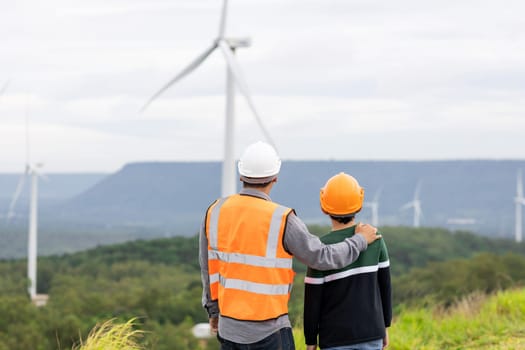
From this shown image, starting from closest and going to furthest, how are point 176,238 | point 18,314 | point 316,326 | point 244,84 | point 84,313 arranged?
1. point 316,326
2. point 244,84
3. point 18,314
4. point 84,313
5. point 176,238

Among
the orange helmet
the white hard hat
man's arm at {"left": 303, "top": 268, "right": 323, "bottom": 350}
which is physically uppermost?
the white hard hat

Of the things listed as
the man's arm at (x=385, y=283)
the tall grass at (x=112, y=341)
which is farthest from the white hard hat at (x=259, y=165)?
the tall grass at (x=112, y=341)

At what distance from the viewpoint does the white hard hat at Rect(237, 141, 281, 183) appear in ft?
19.8

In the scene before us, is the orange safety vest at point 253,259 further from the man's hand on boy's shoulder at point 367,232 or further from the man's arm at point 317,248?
the man's hand on boy's shoulder at point 367,232

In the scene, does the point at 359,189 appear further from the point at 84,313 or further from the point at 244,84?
the point at 84,313

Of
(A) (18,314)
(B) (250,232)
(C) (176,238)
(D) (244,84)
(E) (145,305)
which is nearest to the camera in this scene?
(B) (250,232)

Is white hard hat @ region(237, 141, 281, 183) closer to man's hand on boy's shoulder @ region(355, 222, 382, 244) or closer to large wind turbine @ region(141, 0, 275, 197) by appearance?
man's hand on boy's shoulder @ region(355, 222, 382, 244)

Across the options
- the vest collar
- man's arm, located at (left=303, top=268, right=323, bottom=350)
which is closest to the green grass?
man's arm, located at (left=303, top=268, right=323, bottom=350)

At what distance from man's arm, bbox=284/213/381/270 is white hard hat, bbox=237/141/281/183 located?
39 centimetres

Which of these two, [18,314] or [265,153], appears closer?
[265,153]

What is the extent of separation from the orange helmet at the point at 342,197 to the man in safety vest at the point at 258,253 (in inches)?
6.8

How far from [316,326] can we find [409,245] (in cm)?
14952

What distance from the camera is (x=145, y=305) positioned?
233 ft


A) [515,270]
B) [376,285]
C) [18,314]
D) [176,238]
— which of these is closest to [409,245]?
[176,238]
